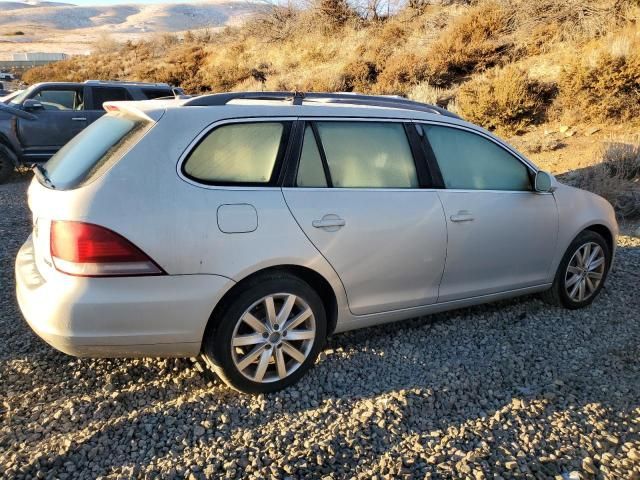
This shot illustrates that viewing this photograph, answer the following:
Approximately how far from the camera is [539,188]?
165 inches

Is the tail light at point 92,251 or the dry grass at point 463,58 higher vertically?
the dry grass at point 463,58

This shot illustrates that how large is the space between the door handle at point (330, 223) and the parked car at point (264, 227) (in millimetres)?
13

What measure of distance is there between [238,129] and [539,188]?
91.4 inches

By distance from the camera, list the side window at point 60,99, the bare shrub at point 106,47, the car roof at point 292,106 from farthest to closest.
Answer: the bare shrub at point 106,47
the side window at point 60,99
the car roof at point 292,106

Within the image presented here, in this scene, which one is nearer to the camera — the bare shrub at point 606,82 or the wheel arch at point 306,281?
the wheel arch at point 306,281

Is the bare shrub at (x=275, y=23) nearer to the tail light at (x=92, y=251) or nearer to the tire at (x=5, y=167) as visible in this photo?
the tire at (x=5, y=167)

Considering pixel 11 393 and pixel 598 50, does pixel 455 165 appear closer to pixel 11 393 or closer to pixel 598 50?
pixel 11 393

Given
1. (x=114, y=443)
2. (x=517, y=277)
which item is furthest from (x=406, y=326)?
(x=114, y=443)

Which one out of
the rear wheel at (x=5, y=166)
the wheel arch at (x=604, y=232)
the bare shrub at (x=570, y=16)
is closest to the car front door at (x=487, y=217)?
the wheel arch at (x=604, y=232)

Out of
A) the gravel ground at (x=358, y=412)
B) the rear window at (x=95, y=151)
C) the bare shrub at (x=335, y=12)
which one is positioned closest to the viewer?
the gravel ground at (x=358, y=412)

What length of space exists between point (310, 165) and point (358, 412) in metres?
1.43

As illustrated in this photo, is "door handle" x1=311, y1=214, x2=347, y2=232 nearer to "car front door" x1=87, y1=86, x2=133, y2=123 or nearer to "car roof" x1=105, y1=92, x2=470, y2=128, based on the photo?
"car roof" x1=105, y1=92, x2=470, y2=128

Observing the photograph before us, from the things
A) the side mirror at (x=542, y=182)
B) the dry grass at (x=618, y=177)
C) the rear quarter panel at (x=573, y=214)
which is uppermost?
the side mirror at (x=542, y=182)

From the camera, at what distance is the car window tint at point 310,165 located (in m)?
3.31
